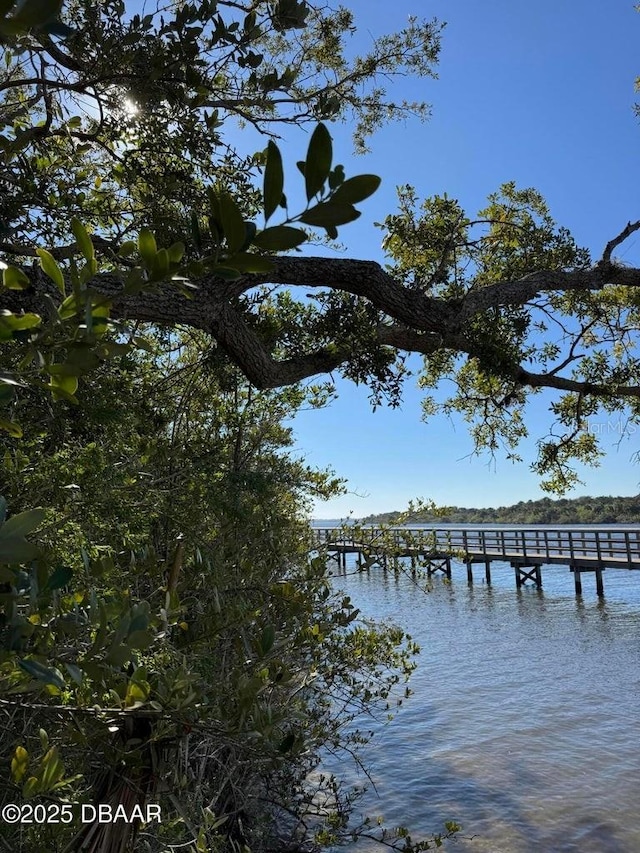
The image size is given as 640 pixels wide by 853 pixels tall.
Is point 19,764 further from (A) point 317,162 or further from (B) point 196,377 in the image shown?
(B) point 196,377

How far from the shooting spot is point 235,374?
4.80 metres

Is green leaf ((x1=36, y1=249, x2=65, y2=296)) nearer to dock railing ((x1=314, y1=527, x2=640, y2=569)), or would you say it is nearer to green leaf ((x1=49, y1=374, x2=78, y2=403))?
green leaf ((x1=49, y1=374, x2=78, y2=403))

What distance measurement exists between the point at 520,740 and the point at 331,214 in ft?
28.3

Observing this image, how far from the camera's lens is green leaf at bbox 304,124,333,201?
55 centimetres

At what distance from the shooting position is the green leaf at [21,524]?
0.57 meters

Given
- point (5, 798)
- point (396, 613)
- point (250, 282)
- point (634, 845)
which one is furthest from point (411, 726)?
point (396, 613)

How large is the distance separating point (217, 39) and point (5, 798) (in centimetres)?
268

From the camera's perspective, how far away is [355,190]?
1.93 feet

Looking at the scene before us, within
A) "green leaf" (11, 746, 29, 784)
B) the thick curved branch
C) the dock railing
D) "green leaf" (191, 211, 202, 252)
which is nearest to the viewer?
"green leaf" (191, 211, 202, 252)

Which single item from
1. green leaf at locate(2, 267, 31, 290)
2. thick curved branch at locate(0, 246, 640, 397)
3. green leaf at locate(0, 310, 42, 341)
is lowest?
green leaf at locate(0, 310, 42, 341)

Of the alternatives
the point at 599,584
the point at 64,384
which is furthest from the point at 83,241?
the point at 599,584

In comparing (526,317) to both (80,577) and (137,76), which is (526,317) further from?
(80,577)

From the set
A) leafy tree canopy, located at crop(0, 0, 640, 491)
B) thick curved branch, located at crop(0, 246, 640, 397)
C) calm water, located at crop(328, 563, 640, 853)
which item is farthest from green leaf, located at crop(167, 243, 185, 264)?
calm water, located at crop(328, 563, 640, 853)

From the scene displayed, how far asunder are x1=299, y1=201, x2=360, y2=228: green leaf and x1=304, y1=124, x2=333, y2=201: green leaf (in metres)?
0.02
